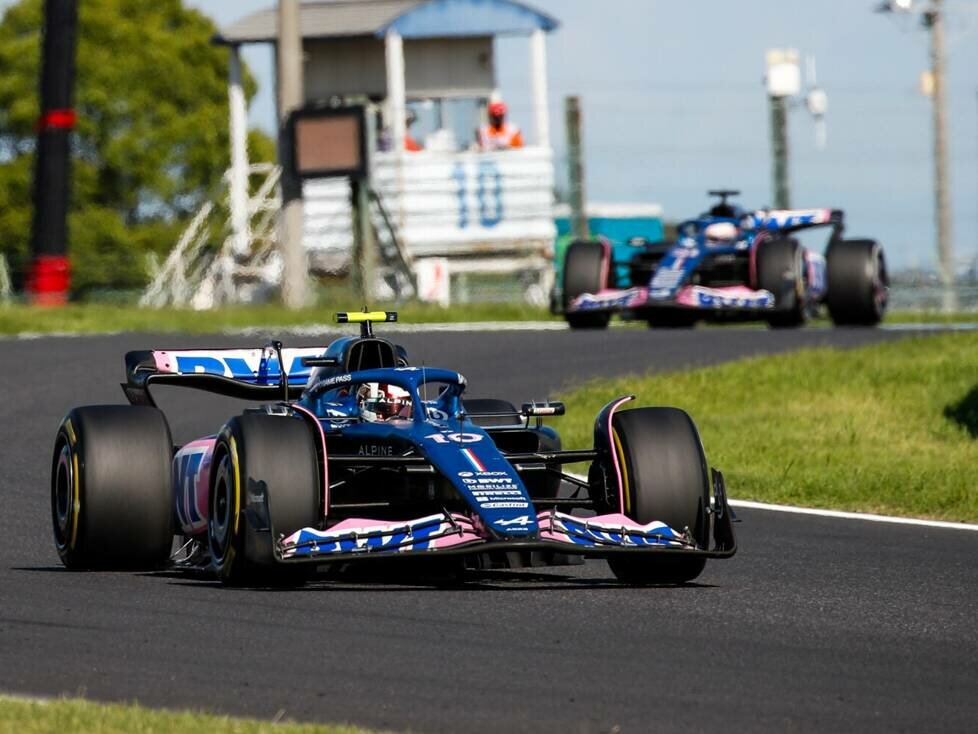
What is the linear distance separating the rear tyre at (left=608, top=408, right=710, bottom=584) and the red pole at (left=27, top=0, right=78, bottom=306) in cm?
2046

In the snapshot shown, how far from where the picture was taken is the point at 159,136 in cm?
5809

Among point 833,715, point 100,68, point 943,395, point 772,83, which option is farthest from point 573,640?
point 100,68

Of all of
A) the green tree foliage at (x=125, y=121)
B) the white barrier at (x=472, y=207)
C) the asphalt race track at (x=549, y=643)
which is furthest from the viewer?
the green tree foliage at (x=125, y=121)

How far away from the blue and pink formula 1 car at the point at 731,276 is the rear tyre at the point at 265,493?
14702mm

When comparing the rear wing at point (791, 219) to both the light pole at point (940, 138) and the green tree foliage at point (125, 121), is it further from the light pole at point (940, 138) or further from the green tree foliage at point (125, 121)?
the green tree foliage at point (125, 121)

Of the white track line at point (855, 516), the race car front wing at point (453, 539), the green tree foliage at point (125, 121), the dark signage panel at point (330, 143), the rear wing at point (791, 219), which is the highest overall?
the green tree foliage at point (125, 121)

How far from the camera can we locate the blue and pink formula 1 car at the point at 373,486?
29.7 ft

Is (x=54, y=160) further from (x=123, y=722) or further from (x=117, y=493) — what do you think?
(x=123, y=722)

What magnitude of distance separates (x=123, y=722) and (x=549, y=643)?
6.53 feet

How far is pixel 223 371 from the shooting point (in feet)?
38.0

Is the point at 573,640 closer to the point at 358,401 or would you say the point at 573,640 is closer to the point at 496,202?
the point at 358,401

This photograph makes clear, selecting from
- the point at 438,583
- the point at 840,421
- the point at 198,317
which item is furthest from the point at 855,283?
the point at 438,583

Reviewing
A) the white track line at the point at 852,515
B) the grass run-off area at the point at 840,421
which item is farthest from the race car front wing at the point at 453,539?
the grass run-off area at the point at 840,421

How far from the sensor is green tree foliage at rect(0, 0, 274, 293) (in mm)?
56875
